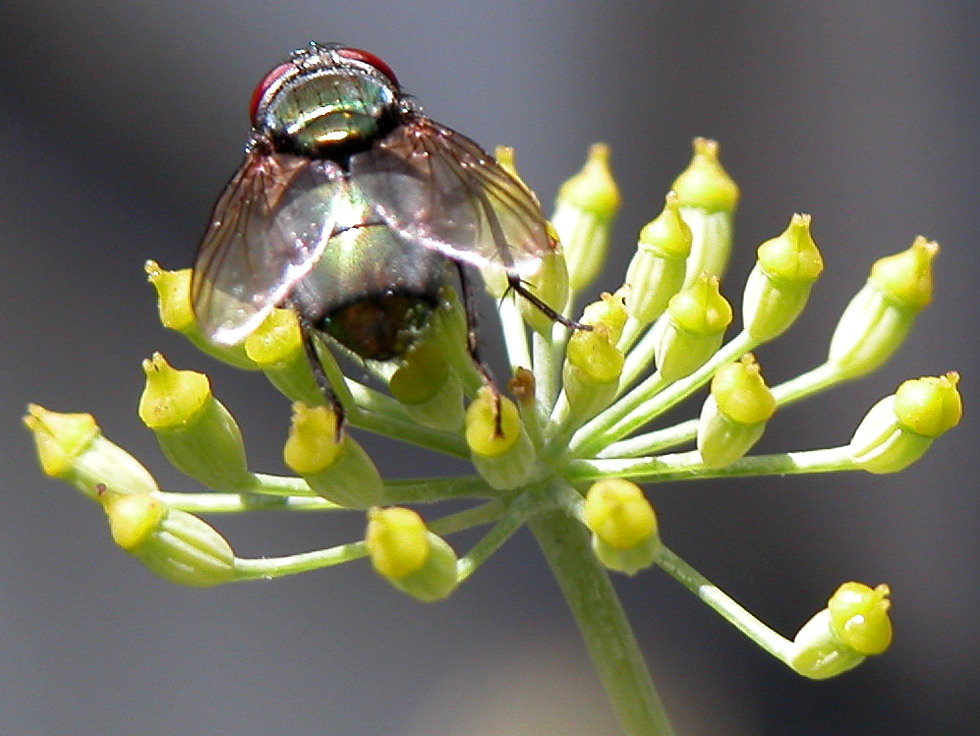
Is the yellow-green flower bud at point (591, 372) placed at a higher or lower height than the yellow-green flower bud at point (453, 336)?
lower

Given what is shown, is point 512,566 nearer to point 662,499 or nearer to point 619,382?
point 662,499

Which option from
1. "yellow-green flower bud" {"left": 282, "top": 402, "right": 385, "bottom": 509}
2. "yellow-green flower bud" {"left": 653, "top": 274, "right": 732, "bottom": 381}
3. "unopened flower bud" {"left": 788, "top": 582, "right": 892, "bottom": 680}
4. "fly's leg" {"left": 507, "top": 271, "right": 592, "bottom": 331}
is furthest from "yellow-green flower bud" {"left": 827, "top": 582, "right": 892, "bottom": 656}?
"yellow-green flower bud" {"left": 282, "top": 402, "right": 385, "bottom": 509}

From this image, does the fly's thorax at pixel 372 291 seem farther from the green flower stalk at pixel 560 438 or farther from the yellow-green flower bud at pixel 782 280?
the yellow-green flower bud at pixel 782 280

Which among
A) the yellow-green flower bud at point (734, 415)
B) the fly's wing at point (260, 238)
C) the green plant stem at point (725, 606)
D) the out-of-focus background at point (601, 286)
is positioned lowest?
the green plant stem at point (725, 606)

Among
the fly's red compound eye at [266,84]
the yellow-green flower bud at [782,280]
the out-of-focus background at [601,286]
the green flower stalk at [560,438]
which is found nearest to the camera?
the green flower stalk at [560,438]

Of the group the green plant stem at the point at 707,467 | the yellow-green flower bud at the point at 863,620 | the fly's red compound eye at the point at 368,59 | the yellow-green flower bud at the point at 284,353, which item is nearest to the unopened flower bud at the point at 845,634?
the yellow-green flower bud at the point at 863,620

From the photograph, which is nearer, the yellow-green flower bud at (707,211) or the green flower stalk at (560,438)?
the green flower stalk at (560,438)

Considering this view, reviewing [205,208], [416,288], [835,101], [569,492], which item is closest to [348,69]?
[416,288]
